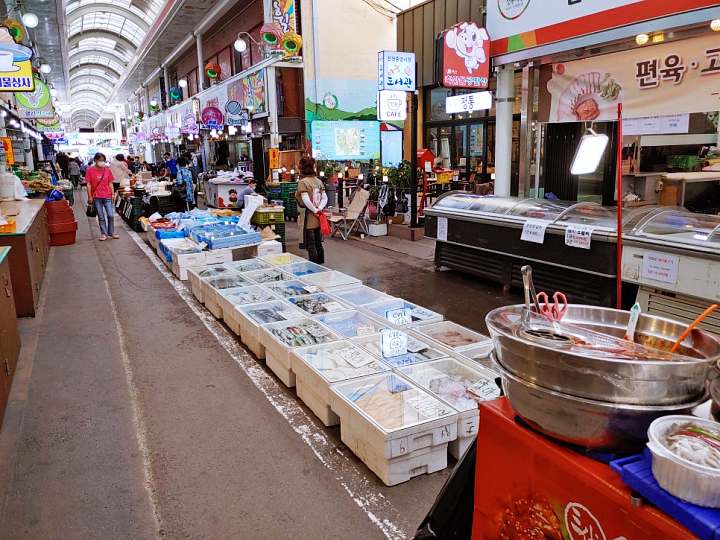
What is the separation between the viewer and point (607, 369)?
162 cm

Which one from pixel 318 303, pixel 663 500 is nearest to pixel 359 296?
pixel 318 303

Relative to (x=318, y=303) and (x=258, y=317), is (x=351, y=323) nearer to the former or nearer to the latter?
(x=318, y=303)

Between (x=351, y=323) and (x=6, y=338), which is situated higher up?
(x=6, y=338)

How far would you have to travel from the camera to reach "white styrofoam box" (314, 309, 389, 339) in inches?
201

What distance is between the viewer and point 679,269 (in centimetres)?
527

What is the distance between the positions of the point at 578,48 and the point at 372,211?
6233 mm

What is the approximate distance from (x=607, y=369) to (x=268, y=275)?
5997 millimetres

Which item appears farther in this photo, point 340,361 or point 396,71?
point 396,71

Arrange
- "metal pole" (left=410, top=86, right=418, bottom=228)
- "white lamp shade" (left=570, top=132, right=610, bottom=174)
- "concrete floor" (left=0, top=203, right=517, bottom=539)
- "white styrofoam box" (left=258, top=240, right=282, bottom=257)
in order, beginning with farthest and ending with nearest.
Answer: "metal pole" (left=410, top=86, right=418, bottom=228) < "white styrofoam box" (left=258, top=240, right=282, bottom=257) < "concrete floor" (left=0, top=203, right=517, bottom=539) < "white lamp shade" (left=570, top=132, right=610, bottom=174)

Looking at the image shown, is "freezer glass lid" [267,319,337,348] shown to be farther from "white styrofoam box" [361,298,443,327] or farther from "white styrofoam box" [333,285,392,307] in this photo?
"white styrofoam box" [333,285,392,307]

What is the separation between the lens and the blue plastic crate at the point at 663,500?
1.35m

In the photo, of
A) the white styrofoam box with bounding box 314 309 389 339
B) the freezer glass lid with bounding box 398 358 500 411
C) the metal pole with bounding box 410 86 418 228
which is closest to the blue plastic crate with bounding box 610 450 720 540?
the freezer glass lid with bounding box 398 358 500 411

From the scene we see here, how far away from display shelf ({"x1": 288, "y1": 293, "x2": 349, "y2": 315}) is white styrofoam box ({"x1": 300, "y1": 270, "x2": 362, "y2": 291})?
0.34 m

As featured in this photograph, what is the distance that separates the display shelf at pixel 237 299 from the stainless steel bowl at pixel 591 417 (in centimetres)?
446
